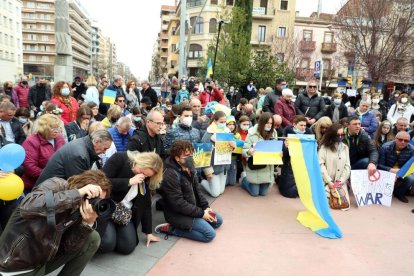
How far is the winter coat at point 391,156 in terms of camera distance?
19.9ft

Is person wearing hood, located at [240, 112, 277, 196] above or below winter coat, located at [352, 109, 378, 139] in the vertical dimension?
below

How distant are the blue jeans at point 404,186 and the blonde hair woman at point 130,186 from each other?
4.79 metres

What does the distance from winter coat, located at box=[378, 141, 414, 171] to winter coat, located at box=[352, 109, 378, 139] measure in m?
1.64

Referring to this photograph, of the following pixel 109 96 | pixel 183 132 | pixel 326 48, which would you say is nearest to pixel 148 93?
pixel 109 96

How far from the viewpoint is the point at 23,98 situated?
10.9 meters

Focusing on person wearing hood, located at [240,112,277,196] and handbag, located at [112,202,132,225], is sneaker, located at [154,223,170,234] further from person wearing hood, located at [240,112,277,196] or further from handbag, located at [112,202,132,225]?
person wearing hood, located at [240,112,277,196]

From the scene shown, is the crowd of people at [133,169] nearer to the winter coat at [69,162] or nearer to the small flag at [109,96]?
the winter coat at [69,162]

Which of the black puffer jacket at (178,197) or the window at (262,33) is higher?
the window at (262,33)

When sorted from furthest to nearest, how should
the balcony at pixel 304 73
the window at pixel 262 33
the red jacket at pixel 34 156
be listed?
1. the window at pixel 262 33
2. the balcony at pixel 304 73
3. the red jacket at pixel 34 156

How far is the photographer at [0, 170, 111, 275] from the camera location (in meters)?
2.07

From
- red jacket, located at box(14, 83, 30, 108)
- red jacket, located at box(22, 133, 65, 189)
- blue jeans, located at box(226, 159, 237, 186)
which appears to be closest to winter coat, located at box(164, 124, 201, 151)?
blue jeans, located at box(226, 159, 237, 186)

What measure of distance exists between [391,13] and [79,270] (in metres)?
19.0

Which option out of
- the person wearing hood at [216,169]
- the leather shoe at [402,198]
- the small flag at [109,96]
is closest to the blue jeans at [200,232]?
the person wearing hood at [216,169]

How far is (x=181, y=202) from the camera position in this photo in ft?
13.3
